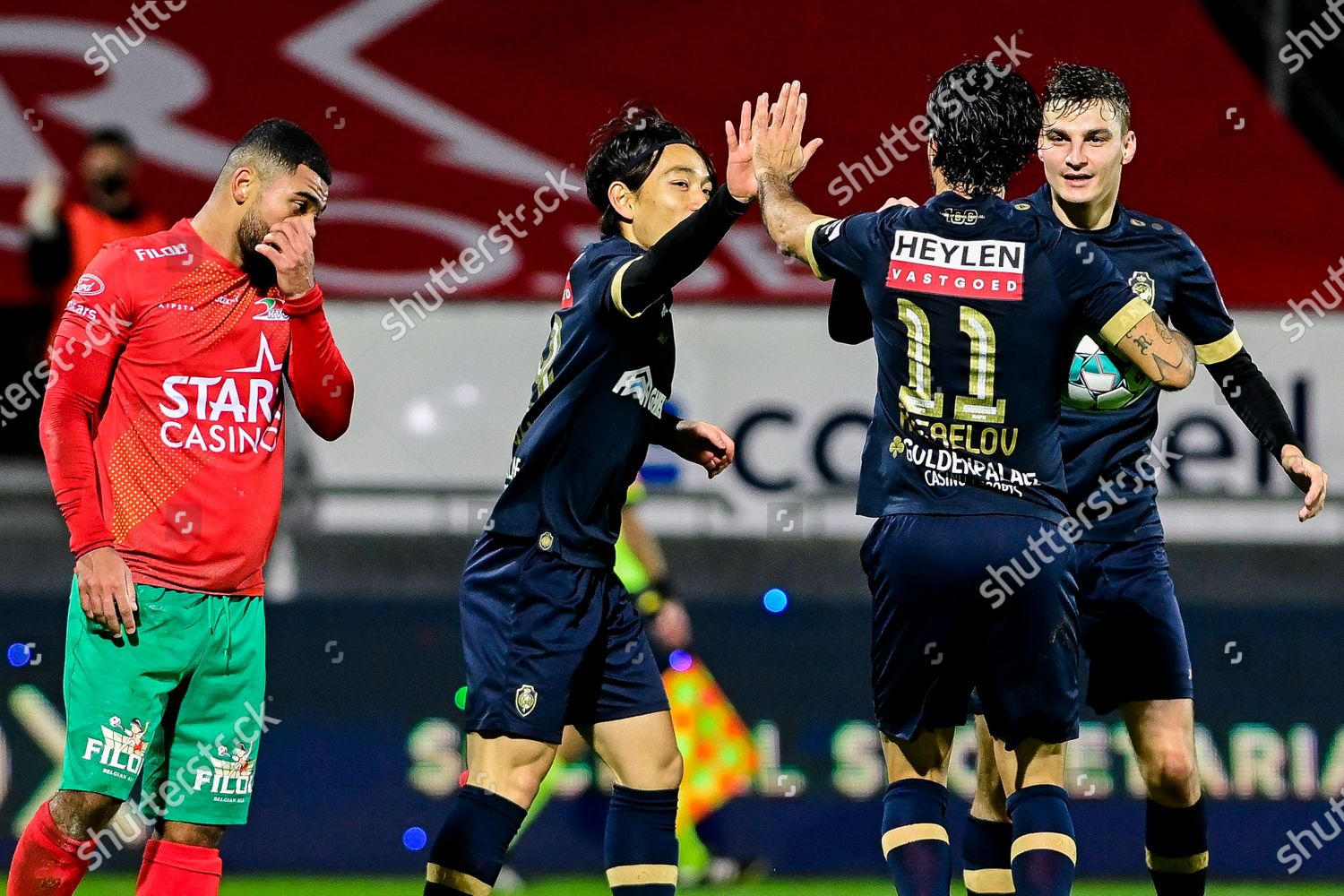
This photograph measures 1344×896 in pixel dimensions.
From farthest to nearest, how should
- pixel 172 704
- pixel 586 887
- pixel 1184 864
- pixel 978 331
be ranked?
pixel 586 887 < pixel 1184 864 < pixel 172 704 < pixel 978 331

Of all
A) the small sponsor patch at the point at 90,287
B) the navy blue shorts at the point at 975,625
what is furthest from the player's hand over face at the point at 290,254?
the navy blue shorts at the point at 975,625

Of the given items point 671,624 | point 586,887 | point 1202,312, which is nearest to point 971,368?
point 1202,312

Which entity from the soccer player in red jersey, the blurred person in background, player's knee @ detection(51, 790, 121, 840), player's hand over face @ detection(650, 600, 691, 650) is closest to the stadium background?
the blurred person in background

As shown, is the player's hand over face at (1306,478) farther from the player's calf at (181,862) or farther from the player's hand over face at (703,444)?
the player's calf at (181,862)

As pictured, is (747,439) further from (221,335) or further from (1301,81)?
(221,335)

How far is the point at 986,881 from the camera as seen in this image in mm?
4945

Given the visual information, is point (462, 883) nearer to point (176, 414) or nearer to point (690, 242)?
point (176, 414)

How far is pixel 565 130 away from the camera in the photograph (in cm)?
1036

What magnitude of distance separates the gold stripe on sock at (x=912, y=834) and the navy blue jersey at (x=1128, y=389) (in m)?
1.13

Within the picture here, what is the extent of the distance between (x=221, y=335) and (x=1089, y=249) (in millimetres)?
2133

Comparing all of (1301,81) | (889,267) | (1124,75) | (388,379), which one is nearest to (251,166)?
(889,267)

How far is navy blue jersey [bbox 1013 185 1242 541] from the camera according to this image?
5.03 m

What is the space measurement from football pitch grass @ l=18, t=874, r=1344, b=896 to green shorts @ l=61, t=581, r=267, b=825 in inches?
112

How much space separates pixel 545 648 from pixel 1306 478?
2.03 metres
